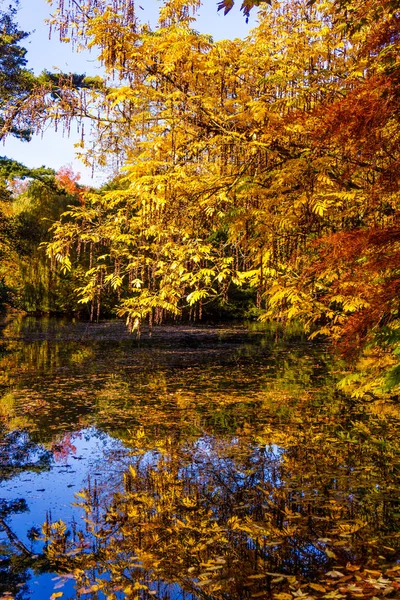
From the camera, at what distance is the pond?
440cm

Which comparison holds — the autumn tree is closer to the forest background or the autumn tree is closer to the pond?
the forest background

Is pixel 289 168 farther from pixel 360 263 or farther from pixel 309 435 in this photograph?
pixel 309 435

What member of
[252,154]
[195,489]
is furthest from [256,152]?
[195,489]

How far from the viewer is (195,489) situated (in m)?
6.24

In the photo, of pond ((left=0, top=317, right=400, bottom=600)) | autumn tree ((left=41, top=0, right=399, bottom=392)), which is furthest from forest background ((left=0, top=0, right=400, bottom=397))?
pond ((left=0, top=317, right=400, bottom=600))

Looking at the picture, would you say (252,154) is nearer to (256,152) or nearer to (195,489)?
(256,152)

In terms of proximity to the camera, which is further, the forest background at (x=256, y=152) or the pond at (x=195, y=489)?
the forest background at (x=256, y=152)

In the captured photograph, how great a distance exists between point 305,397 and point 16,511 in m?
6.86

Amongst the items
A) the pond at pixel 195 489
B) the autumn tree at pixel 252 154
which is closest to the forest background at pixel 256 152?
the autumn tree at pixel 252 154

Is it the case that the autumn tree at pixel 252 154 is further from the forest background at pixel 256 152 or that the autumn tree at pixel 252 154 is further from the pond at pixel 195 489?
the pond at pixel 195 489

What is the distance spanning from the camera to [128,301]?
7.94 m

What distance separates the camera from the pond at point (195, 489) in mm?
4398

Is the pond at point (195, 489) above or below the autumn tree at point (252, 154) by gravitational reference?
below

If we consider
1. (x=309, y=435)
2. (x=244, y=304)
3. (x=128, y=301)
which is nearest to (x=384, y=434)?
(x=309, y=435)
